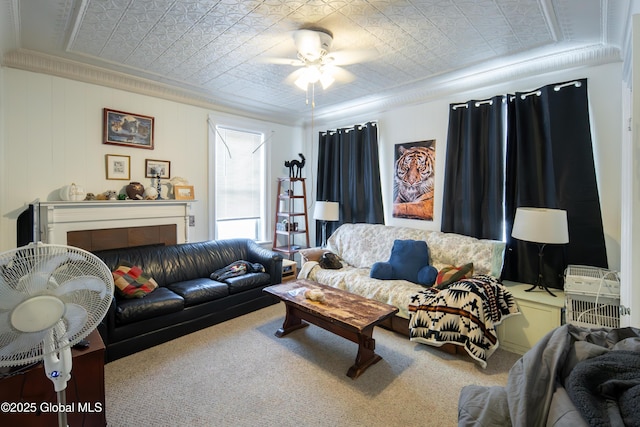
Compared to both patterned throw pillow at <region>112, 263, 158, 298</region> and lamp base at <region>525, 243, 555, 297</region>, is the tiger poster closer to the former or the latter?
lamp base at <region>525, 243, 555, 297</region>

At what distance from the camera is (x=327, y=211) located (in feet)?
15.0

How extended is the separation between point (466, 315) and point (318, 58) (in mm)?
2528

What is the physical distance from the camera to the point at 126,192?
3551 mm

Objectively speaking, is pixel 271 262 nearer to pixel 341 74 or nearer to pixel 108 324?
pixel 108 324

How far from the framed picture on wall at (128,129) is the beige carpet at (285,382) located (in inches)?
92.1

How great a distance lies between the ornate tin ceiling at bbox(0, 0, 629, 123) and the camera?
2109 mm

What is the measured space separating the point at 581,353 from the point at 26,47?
14.3 feet

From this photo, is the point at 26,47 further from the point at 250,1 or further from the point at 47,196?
the point at 250,1

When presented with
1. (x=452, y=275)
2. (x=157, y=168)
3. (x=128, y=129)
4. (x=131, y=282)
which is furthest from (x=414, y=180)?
(x=128, y=129)

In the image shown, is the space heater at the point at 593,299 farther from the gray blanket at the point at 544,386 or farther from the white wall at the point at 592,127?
the gray blanket at the point at 544,386

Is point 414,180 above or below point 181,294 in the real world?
above

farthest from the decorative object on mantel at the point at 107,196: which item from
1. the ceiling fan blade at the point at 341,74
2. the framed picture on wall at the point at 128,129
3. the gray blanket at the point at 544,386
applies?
the gray blanket at the point at 544,386

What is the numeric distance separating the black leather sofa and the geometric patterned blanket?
6.13 feet

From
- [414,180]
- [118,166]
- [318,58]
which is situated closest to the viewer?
[318,58]
